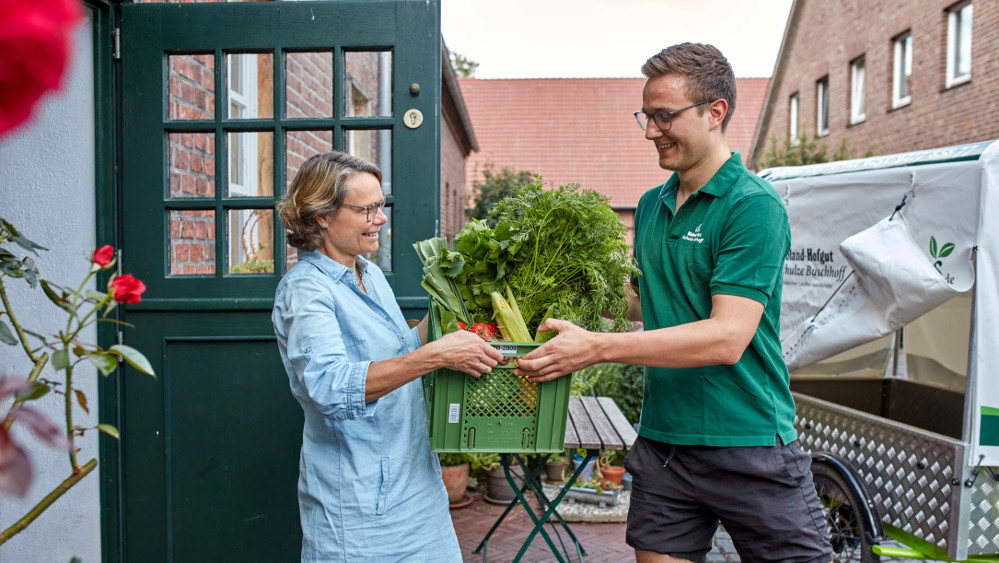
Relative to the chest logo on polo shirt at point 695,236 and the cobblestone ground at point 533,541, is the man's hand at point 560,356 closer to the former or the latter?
the chest logo on polo shirt at point 695,236

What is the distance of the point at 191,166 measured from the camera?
3.43 meters

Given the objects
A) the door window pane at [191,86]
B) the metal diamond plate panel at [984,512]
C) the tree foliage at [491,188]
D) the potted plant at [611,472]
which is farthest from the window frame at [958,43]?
the door window pane at [191,86]

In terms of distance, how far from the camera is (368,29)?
10.7 ft

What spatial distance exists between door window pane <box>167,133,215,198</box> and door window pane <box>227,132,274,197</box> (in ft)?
0.32

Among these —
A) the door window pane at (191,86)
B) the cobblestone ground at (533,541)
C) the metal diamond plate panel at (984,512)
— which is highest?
the door window pane at (191,86)

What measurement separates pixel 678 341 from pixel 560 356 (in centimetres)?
36

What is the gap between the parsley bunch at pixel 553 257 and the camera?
2.41 m

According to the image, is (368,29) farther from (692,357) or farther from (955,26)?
(955,26)

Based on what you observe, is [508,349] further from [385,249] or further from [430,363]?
[385,249]

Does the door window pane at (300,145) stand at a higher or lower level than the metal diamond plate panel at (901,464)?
higher

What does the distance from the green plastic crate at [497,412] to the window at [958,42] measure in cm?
1586

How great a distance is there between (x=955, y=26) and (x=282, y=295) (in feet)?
56.0

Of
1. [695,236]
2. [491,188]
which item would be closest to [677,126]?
[695,236]

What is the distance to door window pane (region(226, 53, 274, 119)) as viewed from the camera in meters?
3.41
